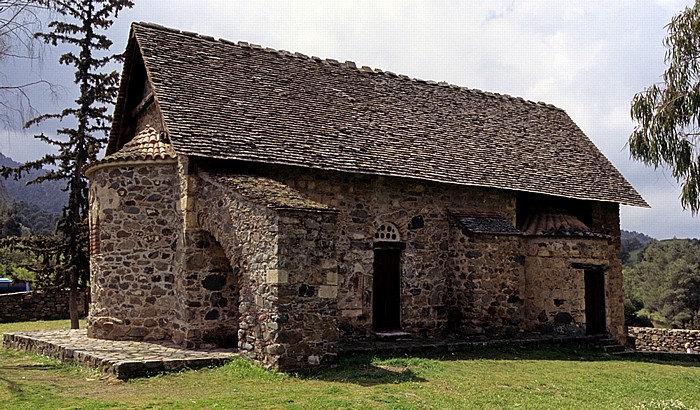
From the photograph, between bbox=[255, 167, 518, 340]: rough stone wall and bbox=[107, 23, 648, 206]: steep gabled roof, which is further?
bbox=[255, 167, 518, 340]: rough stone wall

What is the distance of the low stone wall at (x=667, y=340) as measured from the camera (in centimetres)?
2555

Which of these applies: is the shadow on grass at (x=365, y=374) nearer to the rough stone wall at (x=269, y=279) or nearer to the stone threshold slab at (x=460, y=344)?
the rough stone wall at (x=269, y=279)

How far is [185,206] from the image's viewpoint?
13.4 metres

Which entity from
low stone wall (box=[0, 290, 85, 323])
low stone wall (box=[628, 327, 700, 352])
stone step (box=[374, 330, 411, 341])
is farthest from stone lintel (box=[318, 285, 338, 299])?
low stone wall (box=[628, 327, 700, 352])

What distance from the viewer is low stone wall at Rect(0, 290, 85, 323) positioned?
23.0m

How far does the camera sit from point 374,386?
10.1 m

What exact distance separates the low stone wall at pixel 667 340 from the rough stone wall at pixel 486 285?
1193cm

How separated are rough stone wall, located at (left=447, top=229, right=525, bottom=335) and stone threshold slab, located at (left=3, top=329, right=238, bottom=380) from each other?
6479 mm

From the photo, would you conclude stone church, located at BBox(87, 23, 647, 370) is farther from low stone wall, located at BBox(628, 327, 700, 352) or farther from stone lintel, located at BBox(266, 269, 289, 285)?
low stone wall, located at BBox(628, 327, 700, 352)

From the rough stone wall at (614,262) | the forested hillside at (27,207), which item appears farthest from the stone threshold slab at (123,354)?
the rough stone wall at (614,262)

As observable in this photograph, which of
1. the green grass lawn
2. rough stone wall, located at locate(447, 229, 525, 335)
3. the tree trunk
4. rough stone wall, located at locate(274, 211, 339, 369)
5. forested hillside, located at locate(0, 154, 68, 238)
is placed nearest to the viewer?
the green grass lawn

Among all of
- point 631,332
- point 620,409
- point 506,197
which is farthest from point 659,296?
point 620,409

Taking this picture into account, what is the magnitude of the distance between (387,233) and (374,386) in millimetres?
6408

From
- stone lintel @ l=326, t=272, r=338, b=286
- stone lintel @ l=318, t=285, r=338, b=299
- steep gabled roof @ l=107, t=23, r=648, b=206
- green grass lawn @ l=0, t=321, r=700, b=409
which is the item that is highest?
steep gabled roof @ l=107, t=23, r=648, b=206
